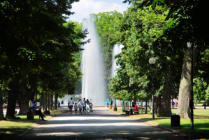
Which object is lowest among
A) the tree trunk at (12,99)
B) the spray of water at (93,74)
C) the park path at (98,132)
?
the park path at (98,132)

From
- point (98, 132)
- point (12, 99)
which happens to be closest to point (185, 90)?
point (98, 132)

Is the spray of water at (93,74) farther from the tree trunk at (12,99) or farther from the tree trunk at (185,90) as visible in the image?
the tree trunk at (185,90)

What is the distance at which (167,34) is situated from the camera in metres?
19.3

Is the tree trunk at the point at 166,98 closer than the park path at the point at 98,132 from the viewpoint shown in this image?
No

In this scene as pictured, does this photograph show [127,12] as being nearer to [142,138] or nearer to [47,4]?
[47,4]

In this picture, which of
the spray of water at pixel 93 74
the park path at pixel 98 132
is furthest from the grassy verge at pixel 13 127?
the spray of water at pixel 93 74

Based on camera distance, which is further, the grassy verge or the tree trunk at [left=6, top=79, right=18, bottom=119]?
the tree trunk at [left=6, top=79, right=18, bottom=119]

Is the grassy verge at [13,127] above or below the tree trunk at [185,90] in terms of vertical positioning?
below

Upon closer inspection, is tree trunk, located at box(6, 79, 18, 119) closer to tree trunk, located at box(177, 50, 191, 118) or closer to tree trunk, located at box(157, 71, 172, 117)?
tree trunk, located at box(177, 50, 191, 118)

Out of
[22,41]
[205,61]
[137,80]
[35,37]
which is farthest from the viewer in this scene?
[137,80]

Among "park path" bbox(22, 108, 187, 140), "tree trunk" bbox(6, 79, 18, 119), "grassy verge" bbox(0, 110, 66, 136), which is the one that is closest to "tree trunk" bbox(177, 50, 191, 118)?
"park path" bbox(22, 108, 187, 140)

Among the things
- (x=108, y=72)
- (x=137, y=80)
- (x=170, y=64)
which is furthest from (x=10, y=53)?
(x=108, y=72)

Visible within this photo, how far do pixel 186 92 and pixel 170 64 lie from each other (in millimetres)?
6076

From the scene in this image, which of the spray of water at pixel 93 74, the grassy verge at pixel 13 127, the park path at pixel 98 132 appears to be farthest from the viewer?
the spray of water at pixel 93 74
